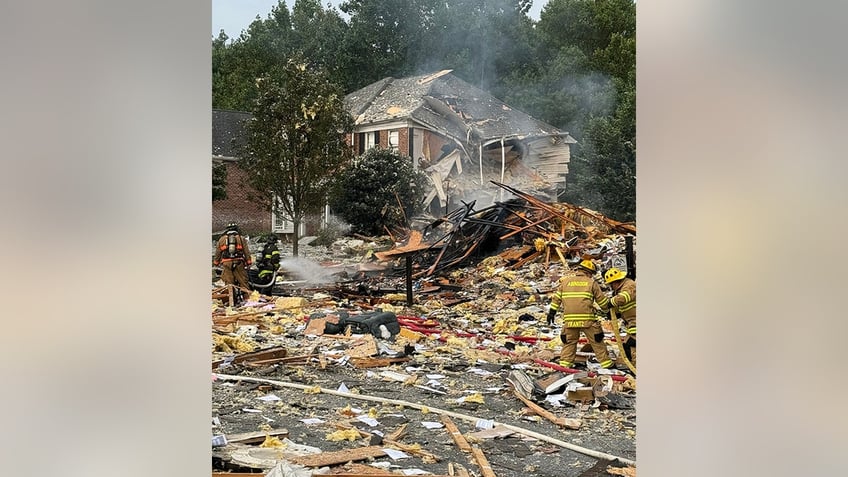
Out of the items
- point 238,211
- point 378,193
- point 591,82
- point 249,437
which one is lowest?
point 249,437

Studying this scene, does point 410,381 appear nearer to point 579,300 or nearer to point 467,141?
point 579,300

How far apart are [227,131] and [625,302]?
3.30 m

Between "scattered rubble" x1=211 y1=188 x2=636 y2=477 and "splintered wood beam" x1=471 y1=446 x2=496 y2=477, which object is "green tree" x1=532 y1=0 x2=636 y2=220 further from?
"splintered wood beam" x1=471 y1=446 x2=496 y2=477

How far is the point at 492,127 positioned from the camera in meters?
5.09

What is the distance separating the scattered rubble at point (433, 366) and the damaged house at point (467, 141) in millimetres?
165

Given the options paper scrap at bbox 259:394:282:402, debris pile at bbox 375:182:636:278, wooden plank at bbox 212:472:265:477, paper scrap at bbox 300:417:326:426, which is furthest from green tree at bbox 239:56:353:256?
wooden plank at bbox 212:472:265:477

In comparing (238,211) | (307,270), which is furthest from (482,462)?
(238,211)

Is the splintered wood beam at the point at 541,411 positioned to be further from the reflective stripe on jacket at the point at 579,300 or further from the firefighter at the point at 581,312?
the reflective stripe on jacket at the point at 579,300

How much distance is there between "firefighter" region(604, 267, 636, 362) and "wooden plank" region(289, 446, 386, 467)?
198cm

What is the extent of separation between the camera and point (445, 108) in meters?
5.11

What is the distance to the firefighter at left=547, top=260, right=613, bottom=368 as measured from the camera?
4.87 meters
